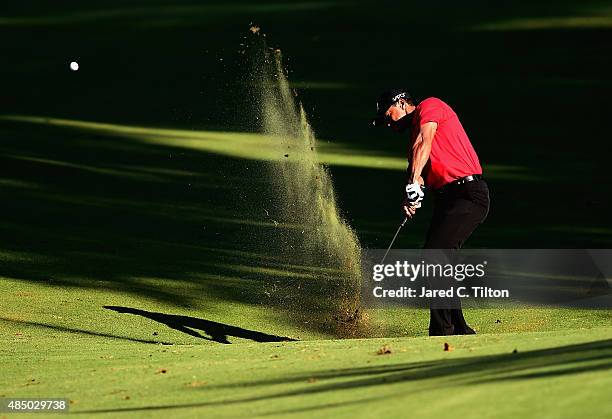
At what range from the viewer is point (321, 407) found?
253 inches

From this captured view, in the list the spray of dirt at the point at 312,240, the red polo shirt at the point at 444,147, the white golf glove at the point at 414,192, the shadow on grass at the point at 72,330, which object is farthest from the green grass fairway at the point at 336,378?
the spray of dirt at the point at 312,240

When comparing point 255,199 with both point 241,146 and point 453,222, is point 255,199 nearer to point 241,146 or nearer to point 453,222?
point 241,146

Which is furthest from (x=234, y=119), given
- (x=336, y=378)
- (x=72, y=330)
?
(x=336, y=378)

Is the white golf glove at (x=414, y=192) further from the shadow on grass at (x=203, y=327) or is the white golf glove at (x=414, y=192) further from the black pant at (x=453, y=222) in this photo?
the shadow on grass at (x=203, y=327)

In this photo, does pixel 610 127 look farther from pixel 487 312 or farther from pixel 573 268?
pixel 487 312

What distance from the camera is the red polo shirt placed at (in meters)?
9.74

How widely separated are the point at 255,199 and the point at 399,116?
825cm

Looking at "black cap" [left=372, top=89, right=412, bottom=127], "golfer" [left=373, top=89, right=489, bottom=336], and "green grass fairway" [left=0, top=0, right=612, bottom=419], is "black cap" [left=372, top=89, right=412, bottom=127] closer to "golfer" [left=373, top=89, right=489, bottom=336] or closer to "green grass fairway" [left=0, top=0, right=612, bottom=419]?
"golfer" [left=373, top=89, right=489, bottom=336]

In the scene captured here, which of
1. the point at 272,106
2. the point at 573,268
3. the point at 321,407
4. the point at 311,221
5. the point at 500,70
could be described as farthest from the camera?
the point at 500,70

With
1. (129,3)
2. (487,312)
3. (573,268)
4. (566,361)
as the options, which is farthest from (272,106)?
(129,3)

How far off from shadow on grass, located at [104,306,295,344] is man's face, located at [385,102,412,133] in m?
1.87

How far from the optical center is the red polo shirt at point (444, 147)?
32.0ft

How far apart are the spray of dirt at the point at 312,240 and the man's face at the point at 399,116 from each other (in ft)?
5.82

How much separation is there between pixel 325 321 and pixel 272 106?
7980 mm
